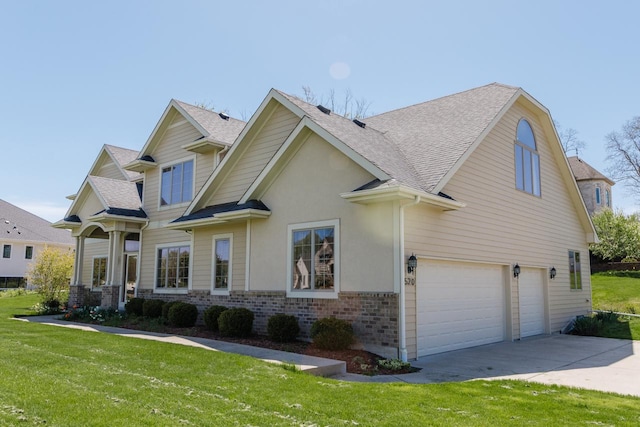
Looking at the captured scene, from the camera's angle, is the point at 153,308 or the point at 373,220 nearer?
the point at 373,220

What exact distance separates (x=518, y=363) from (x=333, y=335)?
3.79 meters

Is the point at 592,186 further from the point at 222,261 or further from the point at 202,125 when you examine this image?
the point at 222,261

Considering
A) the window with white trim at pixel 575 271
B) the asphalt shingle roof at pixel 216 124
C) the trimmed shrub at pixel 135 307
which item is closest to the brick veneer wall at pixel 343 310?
the trimmed shrub at pixel 135 307

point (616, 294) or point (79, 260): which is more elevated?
point (79, 260)

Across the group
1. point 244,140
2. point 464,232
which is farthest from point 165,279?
point 464,232

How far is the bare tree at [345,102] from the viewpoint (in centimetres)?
3400

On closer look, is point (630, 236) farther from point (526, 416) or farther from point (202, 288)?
point (526, 416)

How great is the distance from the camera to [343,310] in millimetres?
11180

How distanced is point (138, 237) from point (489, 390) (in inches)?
617

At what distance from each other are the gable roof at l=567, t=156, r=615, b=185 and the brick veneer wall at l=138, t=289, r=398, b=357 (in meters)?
37.6

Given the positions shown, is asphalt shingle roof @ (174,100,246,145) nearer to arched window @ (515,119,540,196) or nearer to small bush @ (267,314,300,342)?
small bush @ (267,314,300,342)

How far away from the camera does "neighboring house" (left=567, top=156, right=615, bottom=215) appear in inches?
1667

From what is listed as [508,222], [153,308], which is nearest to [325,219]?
[508,222]

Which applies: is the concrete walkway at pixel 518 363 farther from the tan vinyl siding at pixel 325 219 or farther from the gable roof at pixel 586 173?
the gable roof at pixel 586 173
